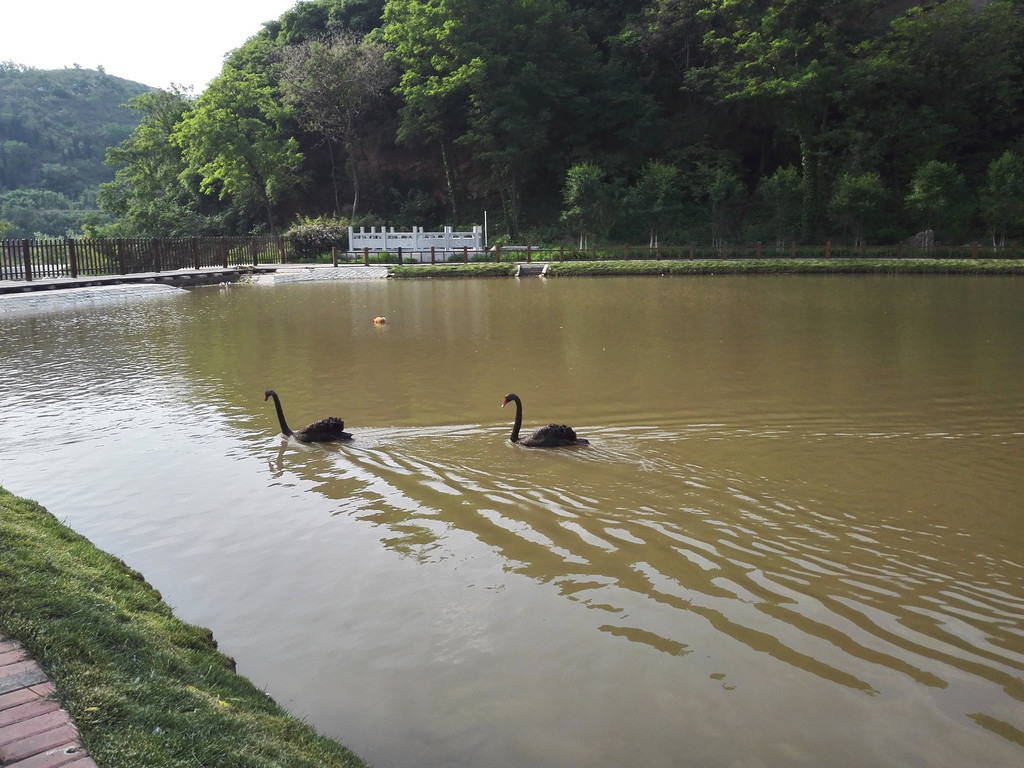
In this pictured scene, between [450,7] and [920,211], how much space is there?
94.6 ft

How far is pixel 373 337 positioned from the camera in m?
16.5

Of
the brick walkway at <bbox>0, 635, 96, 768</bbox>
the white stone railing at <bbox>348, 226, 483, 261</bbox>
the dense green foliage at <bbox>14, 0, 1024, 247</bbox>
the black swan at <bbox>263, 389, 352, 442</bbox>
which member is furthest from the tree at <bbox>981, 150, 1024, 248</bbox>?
the brick walkway at <bbox>0, 635, 96, 768</bbox>

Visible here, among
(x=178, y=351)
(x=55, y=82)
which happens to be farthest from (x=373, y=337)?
(x=55, y=82)

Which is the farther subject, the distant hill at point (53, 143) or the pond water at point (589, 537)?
the distant hill at point (53, 143)

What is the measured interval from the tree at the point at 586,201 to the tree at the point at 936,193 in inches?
606

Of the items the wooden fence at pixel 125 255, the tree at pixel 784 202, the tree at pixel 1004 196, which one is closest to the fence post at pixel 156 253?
the wooden fence at pixel 125 255

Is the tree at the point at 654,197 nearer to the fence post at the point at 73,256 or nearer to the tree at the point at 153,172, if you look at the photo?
the fence post at the point at 73,256

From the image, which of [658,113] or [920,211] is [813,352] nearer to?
[920,211]

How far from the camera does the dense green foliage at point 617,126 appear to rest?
42344mm

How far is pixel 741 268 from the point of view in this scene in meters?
33.1

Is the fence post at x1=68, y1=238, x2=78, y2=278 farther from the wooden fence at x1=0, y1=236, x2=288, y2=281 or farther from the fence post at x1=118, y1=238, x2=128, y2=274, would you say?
the fence post at x1=118, y1=238, x2=128, y2=274

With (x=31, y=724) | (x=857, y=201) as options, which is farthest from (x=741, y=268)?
(x=31, y=724)

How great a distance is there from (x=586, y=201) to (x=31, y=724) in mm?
40683

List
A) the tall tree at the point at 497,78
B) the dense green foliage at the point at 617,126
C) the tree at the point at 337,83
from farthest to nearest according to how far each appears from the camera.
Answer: the tree at the point at 337,83 < the tall tree at the point at 497,78 < the dense green foliage at the point at 617,126
